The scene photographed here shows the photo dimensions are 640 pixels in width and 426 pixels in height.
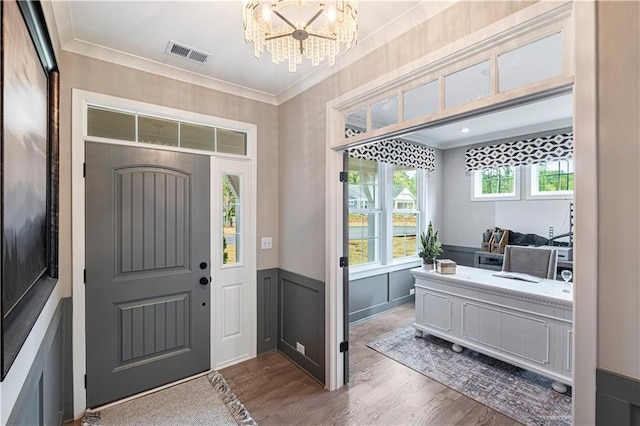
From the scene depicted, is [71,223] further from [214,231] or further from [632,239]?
[632,239]

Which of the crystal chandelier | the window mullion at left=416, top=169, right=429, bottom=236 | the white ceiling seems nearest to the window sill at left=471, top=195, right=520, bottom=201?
the window mullion at left=416, top=169, right=429, bottom=236

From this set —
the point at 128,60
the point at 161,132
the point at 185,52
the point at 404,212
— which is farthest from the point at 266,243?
the point at 404,212

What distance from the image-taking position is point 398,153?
4.62 m

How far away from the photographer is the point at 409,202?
520 cm

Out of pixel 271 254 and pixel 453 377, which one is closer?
pixel 453 377

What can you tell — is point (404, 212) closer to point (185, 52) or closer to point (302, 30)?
point (185, 52)

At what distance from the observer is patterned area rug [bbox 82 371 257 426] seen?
222cm

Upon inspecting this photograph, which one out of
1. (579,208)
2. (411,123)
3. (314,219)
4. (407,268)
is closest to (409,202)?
(407,268)

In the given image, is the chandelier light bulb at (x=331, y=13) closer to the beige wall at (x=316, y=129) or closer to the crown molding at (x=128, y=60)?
the beige wall at (x=316, y=129)

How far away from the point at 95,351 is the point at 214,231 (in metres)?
1.28

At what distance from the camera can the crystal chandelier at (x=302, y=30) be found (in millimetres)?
1396

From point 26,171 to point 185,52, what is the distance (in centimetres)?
164

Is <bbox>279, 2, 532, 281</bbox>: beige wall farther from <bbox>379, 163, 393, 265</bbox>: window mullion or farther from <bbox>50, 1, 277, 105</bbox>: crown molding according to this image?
<bbox>379, 163, 393, 265</bbox>: window mullion

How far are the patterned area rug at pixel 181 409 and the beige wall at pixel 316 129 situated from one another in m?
1.20
